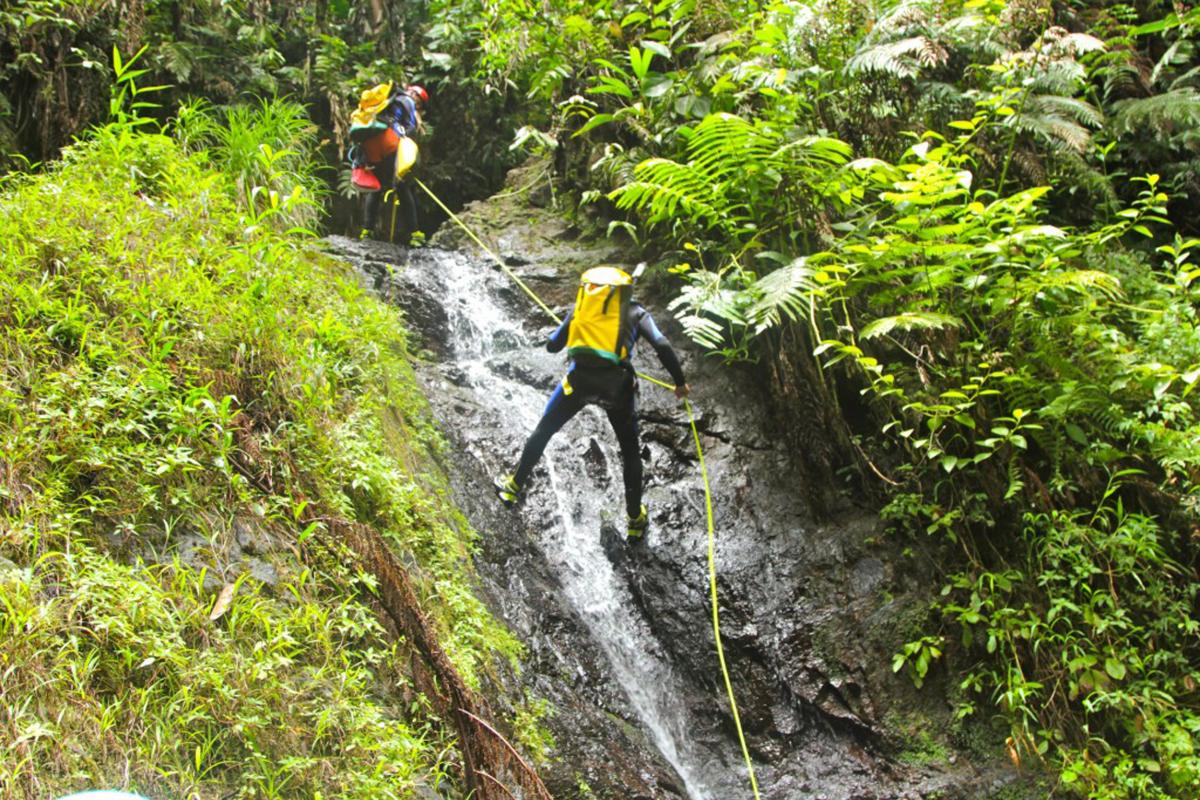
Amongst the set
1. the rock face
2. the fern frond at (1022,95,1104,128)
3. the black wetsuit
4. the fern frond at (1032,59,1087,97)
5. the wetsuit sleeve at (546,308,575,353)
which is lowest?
the rock face

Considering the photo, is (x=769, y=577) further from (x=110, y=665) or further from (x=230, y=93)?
(x=230, y=93)

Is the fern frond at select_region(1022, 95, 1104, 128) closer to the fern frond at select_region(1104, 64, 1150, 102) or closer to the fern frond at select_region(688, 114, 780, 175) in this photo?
the fern frond at select_region(1104, 64, 1150, 102)

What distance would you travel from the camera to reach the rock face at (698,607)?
438cm

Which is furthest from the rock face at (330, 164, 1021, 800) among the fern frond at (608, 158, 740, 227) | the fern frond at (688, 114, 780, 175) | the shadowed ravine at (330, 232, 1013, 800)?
the fern frond at (688, 114, 780, 175)

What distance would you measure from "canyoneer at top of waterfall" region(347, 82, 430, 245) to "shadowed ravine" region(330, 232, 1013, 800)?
9.78ft

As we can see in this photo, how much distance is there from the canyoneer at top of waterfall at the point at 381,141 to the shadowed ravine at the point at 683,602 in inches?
117

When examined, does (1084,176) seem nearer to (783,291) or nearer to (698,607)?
(783,291)

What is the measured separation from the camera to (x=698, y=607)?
17.3 feet

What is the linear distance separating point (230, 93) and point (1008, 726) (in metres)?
8.97

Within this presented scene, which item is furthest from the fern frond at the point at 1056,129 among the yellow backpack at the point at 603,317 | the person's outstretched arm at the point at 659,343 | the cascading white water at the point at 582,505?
the cascading white water at the point at 582,505

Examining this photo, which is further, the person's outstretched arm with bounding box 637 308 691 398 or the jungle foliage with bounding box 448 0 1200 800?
the person's outstretched arm with bounding box 637 308 691 398

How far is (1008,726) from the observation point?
4.29 m

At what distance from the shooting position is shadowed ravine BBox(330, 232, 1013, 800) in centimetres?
442

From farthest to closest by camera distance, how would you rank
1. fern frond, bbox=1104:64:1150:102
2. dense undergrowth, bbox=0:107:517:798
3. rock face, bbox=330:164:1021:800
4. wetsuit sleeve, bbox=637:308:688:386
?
fern frond, bbox=1104:64:1150:102, wetsuit sleeve, bbox=637:308:688:386, rock face, bbox=330:164:1021:800, dense undergrowth, bbox=0:107:517:798
